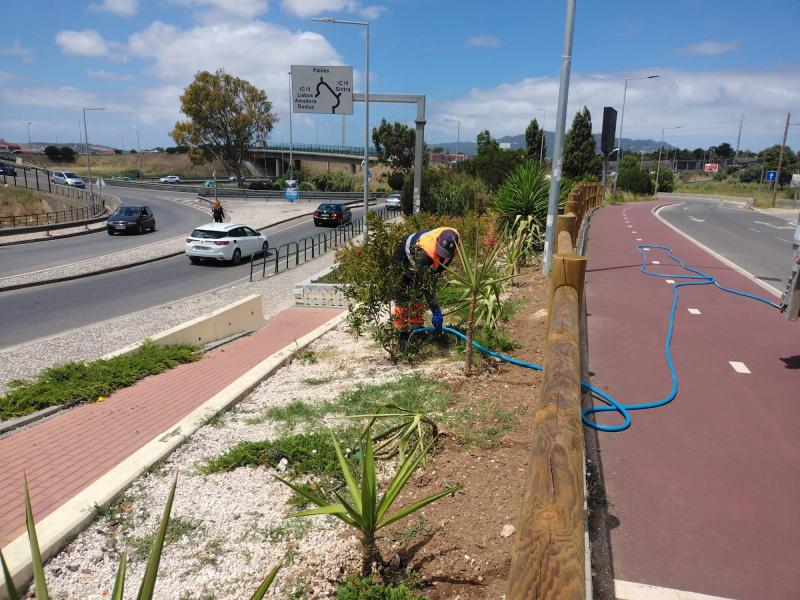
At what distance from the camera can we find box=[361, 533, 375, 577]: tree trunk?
284 centimetres

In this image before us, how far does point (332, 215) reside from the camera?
3344 centimetres

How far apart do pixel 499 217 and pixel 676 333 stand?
768 cm

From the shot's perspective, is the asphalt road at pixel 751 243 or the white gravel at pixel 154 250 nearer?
the asphalt road at pixel 751 243

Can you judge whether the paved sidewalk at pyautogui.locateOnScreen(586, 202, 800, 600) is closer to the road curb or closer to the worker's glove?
the worker's glove

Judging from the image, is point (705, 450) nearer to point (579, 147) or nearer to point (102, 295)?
point (102, 295)

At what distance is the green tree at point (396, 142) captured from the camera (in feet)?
235

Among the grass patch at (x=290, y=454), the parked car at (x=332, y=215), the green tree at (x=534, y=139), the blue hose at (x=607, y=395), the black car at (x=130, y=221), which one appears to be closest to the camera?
the grass patch at (x=290, y=454)

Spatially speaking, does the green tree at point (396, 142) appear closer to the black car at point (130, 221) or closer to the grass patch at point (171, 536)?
the black car at point (130, 221)

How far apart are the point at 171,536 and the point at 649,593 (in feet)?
9.08

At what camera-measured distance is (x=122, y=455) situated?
5.08 m

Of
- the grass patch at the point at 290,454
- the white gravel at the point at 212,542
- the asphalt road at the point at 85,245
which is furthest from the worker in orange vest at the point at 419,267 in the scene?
the asphalt road at the point at 85,245

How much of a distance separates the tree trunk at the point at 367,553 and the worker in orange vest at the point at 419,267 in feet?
13.5

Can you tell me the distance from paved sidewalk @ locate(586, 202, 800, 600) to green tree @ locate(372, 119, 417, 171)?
6608 cm

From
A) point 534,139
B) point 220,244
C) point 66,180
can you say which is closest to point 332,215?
point 220,244
